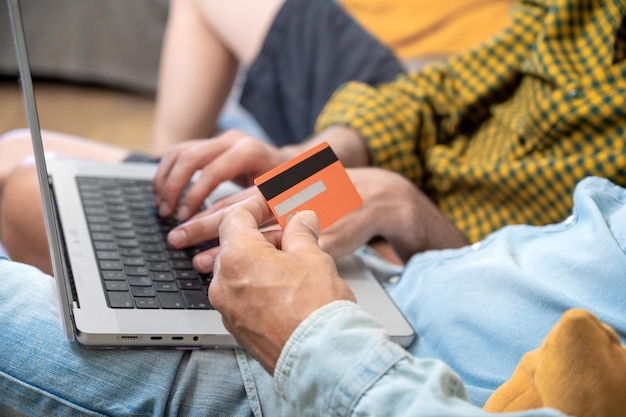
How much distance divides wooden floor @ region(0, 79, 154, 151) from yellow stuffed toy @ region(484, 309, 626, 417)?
4.89ft

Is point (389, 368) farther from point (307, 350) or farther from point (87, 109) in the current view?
point (87, 109)

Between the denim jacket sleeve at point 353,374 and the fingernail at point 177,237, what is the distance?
29 centimetres

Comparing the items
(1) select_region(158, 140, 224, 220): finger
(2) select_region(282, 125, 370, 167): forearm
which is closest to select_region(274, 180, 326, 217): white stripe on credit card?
(1) select_region(158, 140, 224, 220): finger

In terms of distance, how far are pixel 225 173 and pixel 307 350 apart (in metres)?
0.38

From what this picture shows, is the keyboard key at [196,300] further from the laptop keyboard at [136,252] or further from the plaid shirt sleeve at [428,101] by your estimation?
the plaid shirt sleeve at [428,101]

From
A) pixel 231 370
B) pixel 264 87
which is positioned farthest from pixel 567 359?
pixel 264 87

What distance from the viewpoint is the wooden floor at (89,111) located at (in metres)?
1.91

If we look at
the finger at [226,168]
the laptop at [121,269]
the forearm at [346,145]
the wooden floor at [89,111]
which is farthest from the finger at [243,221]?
the wooden floor at [89,111]

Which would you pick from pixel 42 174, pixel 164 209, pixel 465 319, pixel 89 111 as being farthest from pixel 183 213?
pixel 89 111

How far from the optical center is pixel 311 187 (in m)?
0.67

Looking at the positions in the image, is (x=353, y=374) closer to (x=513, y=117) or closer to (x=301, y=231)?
(x=301, y=231)

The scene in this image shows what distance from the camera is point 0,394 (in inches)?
24.8

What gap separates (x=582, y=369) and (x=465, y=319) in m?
0.21

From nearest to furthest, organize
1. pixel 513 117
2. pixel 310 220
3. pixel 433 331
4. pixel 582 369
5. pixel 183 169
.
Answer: pixel 582 369 → pixel 310 220 → pixel 433 331 → pixel 183 169 → pixel 513 117
